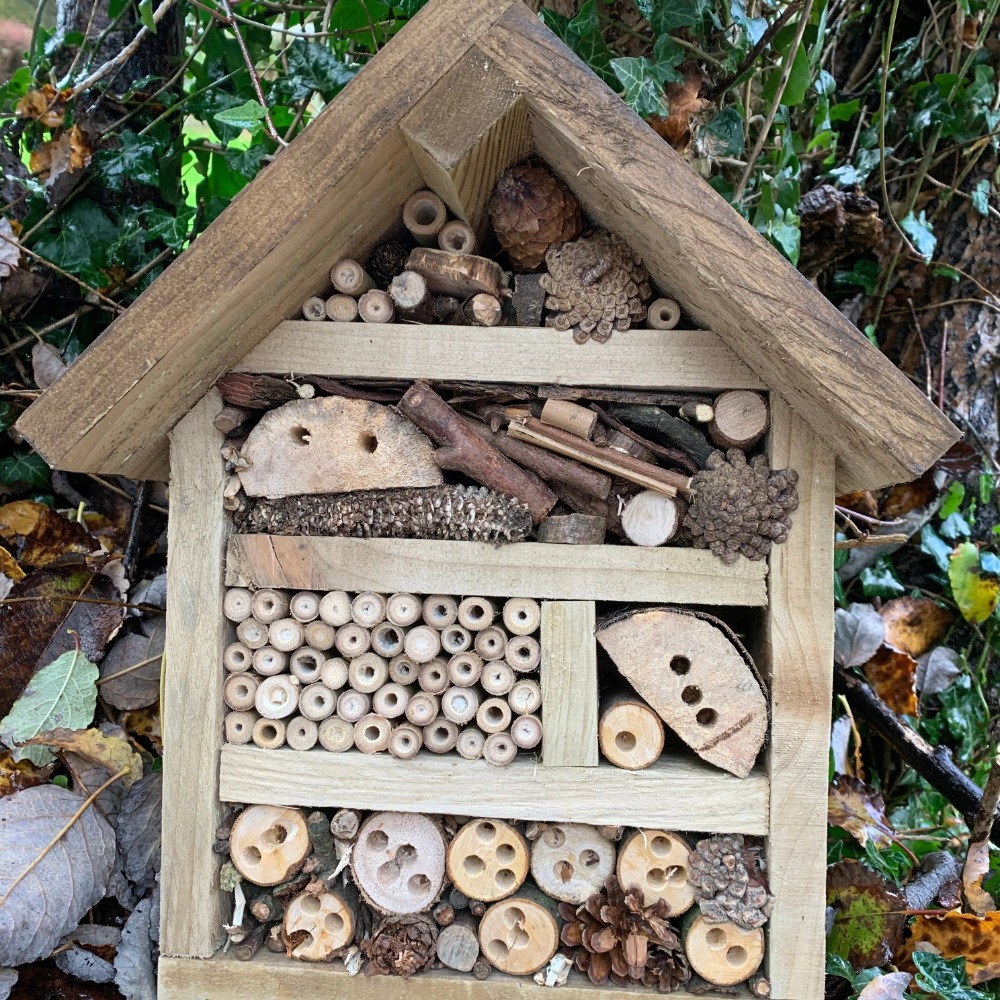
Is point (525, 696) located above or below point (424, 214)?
below

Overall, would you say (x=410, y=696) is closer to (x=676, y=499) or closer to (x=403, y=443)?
(x=403, y=443)

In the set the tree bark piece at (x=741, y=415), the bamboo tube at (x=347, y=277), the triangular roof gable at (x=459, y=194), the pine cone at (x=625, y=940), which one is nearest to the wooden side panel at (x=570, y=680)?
the pine cone at (x=625, y=940)

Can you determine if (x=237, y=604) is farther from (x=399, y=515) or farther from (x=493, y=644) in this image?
(x=493, y=644)

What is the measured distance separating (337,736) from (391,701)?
10 cm

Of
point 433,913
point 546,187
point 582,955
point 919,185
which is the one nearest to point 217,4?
point 546,187

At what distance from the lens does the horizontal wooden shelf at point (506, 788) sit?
130 centimetres

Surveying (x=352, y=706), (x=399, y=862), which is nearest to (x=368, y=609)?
(x=352, y=706)

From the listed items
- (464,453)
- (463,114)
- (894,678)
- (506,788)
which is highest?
(463,114)

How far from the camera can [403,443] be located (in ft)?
4.39

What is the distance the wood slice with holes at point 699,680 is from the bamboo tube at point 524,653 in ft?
0.34

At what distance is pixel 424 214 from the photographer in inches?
53.8

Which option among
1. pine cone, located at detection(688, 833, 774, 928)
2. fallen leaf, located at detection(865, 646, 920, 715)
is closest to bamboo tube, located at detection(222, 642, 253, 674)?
pine cone, located at detection(688, 833, 774, 928)

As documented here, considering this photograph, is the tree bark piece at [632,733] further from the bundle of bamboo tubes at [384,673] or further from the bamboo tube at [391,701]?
the bamboo tube at [391,701]

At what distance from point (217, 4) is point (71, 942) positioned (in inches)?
74.7
